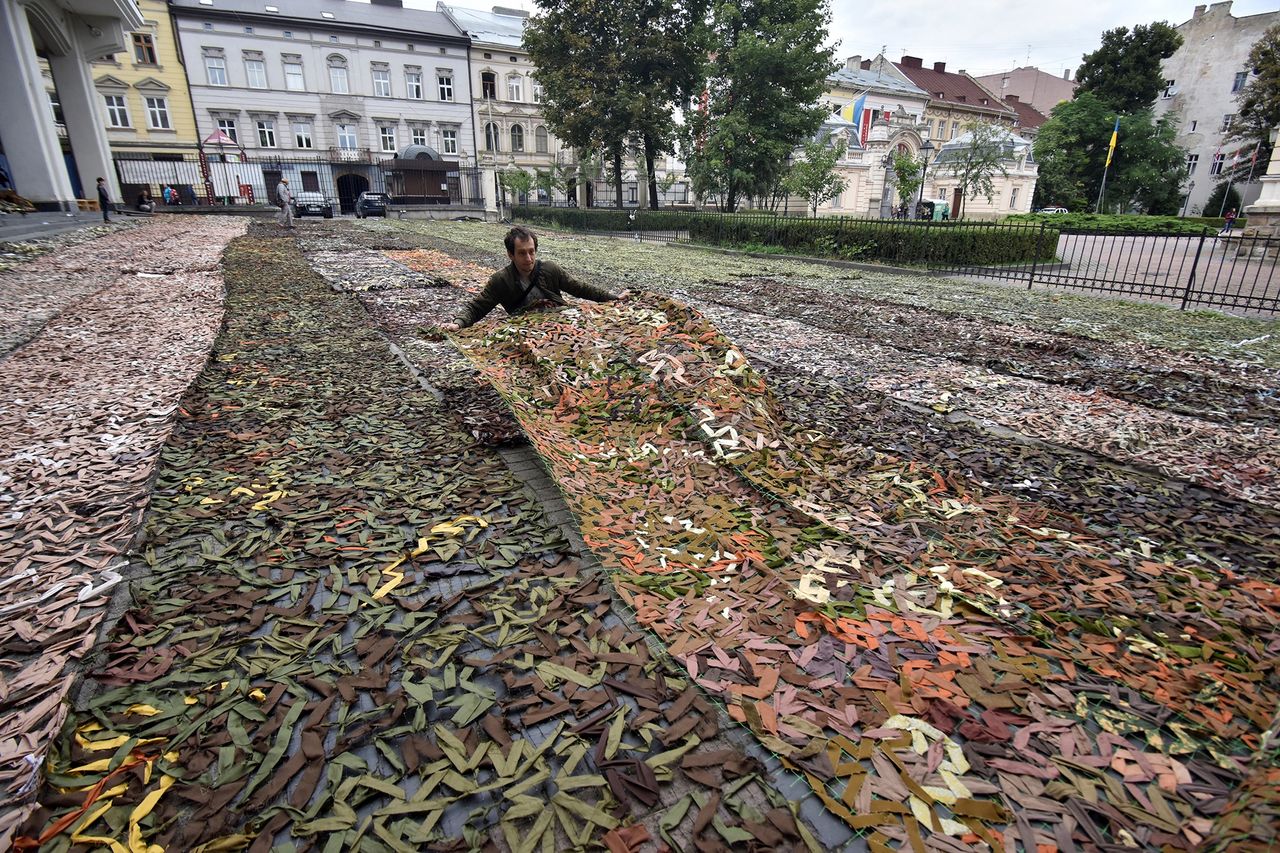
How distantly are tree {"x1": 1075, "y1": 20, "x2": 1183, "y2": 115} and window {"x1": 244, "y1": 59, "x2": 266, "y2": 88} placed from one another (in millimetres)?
65379

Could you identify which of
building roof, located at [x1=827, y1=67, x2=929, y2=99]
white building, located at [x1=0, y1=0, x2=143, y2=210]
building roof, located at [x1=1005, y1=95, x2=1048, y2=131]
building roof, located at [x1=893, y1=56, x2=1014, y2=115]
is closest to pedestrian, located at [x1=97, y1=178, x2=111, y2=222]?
white building, located at [x1=0, y1=0, x2=143, y2=210]

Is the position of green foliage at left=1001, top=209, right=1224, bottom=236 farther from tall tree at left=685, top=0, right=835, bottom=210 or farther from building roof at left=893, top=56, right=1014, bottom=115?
building roof at left=893, top=56, right=1014, bottom=115

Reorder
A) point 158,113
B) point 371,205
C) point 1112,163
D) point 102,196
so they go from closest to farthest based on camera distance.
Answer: point 102,196 → point 371,205 → point 158,113 → point 1112,163

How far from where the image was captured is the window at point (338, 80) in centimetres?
4522

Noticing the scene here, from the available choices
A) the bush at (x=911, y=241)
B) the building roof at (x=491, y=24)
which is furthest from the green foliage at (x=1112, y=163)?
the building roof at (x=491, y=24)

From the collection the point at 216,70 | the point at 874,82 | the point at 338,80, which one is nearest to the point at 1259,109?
the point at 874,82

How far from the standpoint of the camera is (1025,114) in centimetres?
7431

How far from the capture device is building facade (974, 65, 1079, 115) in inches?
3184

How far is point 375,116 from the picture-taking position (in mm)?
46438

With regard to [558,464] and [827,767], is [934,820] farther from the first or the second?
[558,464]

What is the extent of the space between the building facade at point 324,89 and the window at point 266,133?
64 mm

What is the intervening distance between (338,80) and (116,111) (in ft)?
45.4

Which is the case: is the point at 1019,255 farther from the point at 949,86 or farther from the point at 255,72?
the point at 949,86

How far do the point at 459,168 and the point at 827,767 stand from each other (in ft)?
154
